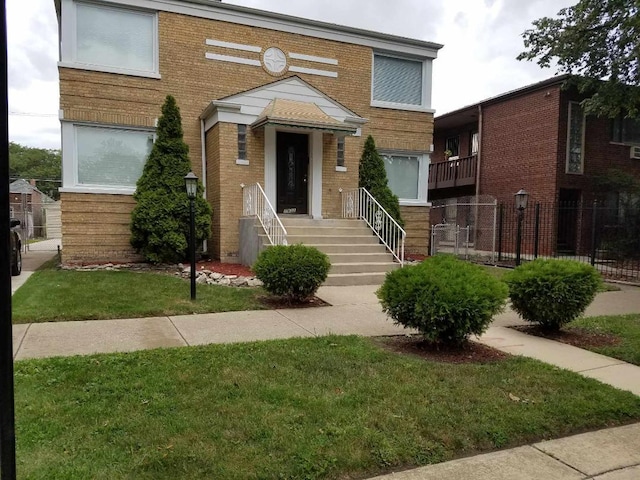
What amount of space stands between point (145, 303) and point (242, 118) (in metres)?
6.11

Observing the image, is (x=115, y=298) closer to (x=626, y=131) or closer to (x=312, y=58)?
(x=312, y=58)

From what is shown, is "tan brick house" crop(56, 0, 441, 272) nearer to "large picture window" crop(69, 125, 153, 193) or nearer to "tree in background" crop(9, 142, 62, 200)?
"large picture window" crop(69, 125, 153, 193)

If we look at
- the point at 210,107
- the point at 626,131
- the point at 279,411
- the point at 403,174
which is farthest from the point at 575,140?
the point at 279,411

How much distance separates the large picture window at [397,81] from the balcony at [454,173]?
6.13 metres

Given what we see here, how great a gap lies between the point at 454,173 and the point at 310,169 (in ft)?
34.3

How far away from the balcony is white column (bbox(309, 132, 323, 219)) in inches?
380

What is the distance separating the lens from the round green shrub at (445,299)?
15.5ft

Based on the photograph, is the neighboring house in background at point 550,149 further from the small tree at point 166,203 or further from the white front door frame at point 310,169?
the small tree at point 166,203

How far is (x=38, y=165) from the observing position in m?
68.2

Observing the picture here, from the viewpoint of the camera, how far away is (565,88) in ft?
47.6

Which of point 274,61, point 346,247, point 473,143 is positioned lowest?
point 346,247

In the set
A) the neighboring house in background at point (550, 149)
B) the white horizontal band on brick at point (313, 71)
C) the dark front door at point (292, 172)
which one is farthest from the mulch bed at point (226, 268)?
the neighboring house in background at point (550, 149)

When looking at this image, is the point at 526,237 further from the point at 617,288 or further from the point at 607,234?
the point at 617,288

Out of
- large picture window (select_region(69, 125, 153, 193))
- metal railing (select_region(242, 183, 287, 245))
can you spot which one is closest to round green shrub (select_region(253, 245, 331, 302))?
metal railing (select_region(242, 183, 287, 245))
